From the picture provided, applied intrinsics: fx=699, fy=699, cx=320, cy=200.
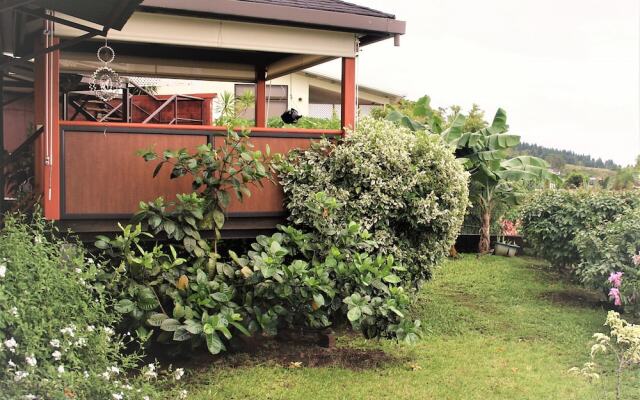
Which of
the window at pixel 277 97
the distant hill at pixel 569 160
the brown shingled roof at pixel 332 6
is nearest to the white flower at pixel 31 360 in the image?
the brown shingled roof at pixel 332 6

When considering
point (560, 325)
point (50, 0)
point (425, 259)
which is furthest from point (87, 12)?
point (560, 325)

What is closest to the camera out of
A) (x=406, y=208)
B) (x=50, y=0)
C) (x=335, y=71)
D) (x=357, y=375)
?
(x=50, y=0)

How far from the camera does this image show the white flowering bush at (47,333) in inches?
168

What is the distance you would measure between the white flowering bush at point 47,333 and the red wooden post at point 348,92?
14.3 feet

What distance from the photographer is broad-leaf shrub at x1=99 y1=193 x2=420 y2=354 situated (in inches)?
268

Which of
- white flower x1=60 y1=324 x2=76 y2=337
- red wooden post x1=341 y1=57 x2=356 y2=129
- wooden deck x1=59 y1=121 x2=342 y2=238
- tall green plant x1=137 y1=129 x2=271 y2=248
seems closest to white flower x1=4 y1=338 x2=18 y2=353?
→ white flower x1=60 y1=324 x2=76 y2=337

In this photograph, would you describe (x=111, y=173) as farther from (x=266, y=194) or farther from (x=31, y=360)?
(x=31, y=360)

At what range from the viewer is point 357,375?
7156mm

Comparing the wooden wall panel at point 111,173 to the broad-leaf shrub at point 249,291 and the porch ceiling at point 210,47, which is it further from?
the porch ceiling at point 210,47

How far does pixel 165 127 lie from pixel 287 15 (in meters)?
1.94

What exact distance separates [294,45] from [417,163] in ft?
6.88

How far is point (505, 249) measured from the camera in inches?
611

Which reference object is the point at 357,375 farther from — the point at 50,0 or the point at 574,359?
the point at 50,0

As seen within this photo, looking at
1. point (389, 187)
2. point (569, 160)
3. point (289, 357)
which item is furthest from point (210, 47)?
point (569, 160)
